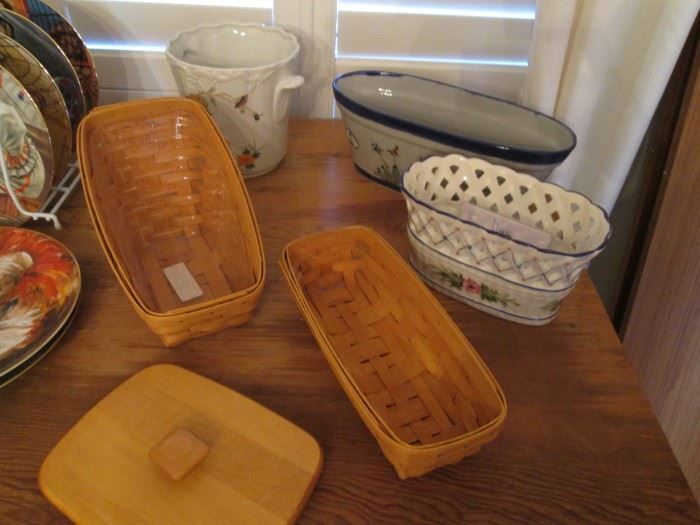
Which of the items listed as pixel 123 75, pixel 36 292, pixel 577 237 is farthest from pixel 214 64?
pixel 577 237

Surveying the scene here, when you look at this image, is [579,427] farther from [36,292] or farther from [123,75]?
[123,75]

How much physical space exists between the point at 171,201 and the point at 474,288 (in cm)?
36

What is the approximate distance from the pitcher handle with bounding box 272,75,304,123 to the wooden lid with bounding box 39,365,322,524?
0.36m


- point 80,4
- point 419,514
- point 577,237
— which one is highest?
point 80,4

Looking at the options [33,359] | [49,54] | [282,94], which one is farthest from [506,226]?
[49,54]

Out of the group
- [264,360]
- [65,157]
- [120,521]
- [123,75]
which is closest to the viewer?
[120,521]

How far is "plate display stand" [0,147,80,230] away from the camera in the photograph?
67 cm

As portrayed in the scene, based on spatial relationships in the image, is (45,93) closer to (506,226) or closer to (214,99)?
(214,99)

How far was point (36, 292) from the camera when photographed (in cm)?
61

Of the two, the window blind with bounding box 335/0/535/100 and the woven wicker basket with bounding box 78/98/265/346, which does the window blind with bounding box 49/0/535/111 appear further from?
the woven wicker basket with bounding box 78/98/265/346

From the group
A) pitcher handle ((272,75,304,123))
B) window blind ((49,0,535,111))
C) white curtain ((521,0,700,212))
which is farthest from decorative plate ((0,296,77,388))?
white curtain ((521,0,700,212))

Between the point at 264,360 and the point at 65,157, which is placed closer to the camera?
the point at 264,360

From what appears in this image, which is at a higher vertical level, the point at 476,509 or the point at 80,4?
the point at 80,4

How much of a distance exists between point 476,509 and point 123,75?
0.73m
